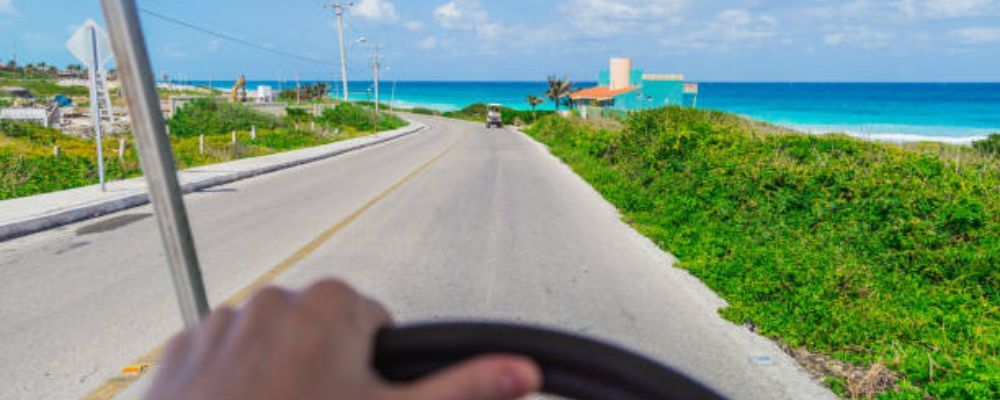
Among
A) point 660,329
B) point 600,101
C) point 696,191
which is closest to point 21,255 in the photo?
point 660,329

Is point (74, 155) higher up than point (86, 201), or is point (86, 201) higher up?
point (86, 201)

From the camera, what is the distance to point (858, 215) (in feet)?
31.0

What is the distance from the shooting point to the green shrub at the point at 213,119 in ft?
123

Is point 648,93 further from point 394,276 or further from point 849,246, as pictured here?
point 394,276

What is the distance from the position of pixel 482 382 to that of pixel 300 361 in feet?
0.56

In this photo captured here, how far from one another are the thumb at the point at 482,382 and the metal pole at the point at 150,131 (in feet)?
2.49

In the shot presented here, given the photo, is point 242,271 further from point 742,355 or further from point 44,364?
point 742,355

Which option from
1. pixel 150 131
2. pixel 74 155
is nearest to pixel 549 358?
pixel 150 131

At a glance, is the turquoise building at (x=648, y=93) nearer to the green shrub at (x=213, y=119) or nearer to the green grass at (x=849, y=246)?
the green shrub at (x=213, y=119)

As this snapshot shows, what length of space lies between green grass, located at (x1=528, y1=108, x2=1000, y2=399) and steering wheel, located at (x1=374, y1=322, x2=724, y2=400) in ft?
14.3

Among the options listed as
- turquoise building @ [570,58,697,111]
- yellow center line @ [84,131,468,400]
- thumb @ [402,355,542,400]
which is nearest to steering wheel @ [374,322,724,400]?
thumb @ [402,355,542,400]

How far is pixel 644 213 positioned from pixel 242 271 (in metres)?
6.63

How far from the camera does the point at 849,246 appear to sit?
870 cm

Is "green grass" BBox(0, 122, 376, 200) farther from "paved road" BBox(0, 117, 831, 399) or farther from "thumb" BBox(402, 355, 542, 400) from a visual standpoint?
"thumb" BBox(402, 355, 542, 400)
